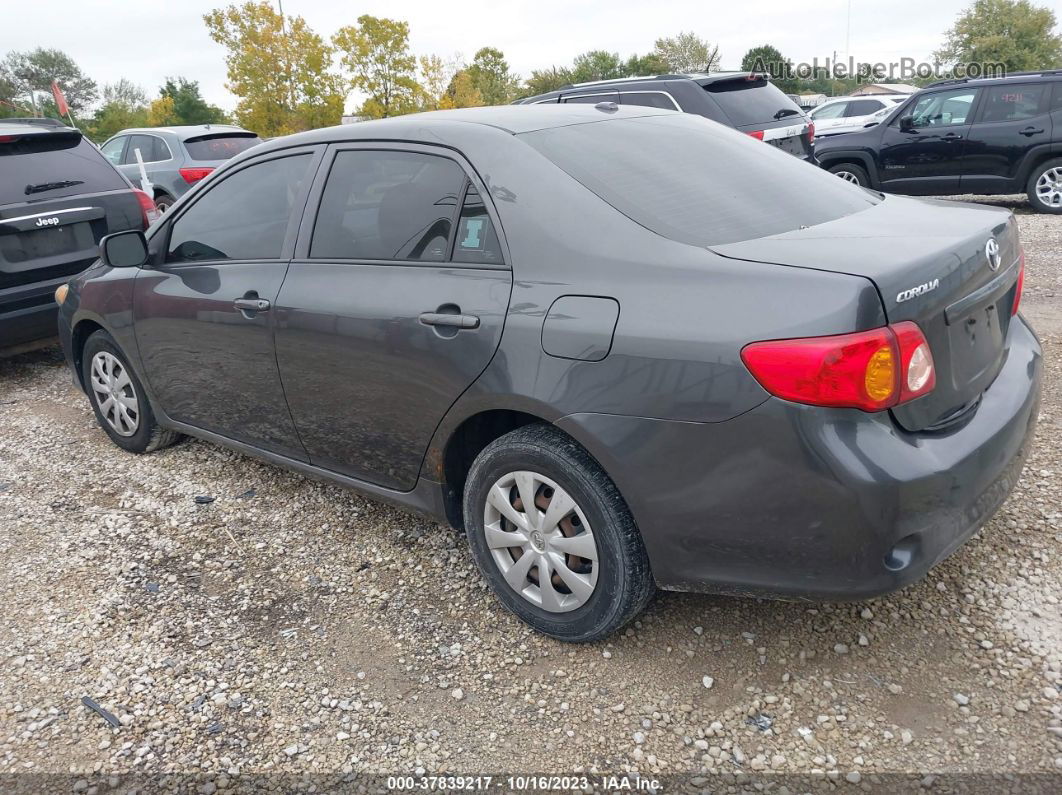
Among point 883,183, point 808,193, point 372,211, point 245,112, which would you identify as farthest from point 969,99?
point 245,112

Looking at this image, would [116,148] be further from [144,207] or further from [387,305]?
[387,305]

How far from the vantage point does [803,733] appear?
229 centimetres

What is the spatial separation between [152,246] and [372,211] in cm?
156

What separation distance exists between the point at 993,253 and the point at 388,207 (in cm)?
196

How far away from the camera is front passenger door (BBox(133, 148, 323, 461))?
11.1 feet

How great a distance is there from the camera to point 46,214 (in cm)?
576

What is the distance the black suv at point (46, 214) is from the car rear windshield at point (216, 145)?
5201mm

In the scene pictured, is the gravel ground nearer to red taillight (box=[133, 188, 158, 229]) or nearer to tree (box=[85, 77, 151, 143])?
red taillight (box=[133, 188, 158, 229])

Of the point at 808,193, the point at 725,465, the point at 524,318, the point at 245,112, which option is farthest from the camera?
the point at 245,112

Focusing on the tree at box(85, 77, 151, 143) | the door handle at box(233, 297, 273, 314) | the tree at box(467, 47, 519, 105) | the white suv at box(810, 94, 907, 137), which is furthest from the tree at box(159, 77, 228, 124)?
the door handle at box(233, 297, 273, 314)

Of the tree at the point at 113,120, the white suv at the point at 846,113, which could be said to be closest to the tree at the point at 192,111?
the tree at the point at 113,120

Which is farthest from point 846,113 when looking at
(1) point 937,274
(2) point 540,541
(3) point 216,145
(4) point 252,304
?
(2) point 540,541

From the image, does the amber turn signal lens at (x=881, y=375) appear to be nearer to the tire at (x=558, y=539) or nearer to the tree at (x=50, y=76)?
the tire at (x=558, y=539)

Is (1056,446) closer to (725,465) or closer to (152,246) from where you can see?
(725,465)
